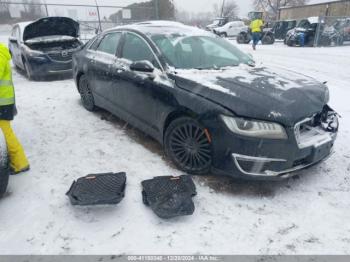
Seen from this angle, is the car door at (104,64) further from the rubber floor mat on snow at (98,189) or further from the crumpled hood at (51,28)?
the crumpled hood at (51,28)

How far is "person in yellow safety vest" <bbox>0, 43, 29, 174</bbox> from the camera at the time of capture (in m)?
3.02

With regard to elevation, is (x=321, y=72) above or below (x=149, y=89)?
below

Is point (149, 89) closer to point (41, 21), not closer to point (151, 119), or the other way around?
point (151, 119)

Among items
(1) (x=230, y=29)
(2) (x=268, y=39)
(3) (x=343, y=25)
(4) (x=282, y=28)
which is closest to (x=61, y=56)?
(2) (x=268, y=39)

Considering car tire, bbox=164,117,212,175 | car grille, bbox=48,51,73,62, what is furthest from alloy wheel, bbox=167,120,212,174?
car grille, bbox=48,51,73,62

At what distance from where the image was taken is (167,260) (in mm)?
2314

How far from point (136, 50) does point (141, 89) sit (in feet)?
2.08

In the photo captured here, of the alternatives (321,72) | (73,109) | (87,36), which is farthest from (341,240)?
(87,36)

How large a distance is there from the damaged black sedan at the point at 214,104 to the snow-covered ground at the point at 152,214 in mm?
341

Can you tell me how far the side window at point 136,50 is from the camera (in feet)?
12.1

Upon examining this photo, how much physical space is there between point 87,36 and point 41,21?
8.00 meters

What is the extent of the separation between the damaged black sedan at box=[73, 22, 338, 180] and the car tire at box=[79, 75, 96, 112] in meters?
0.89

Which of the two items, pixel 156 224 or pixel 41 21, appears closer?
pixel 156 224

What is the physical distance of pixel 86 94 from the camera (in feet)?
17.7
